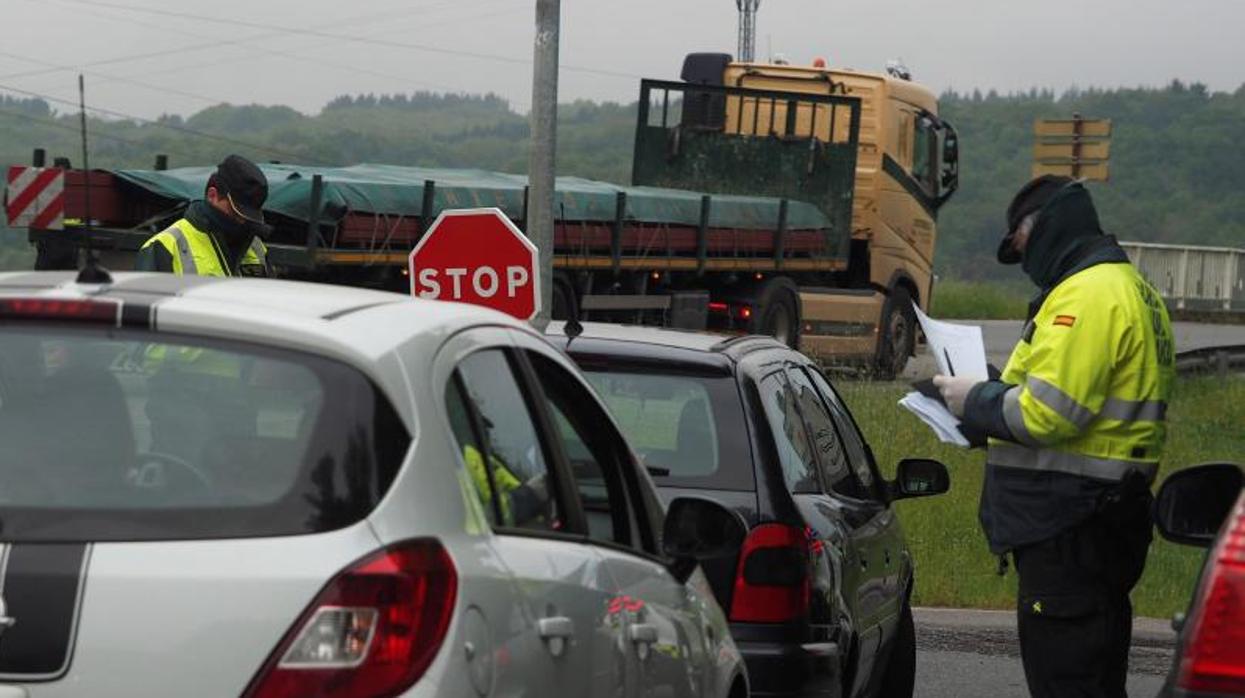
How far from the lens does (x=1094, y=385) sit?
6453mm

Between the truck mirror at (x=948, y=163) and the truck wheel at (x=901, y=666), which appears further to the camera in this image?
the truck mirror at (x=948, y=163)

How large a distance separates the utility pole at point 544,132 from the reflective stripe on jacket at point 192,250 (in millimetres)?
1900

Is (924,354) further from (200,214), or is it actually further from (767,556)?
(767,556)

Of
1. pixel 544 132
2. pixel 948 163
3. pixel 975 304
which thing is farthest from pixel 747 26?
pixel 544 132

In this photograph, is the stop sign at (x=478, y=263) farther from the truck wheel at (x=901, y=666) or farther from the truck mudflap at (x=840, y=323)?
the truck mudflap at (x=840, y=323)

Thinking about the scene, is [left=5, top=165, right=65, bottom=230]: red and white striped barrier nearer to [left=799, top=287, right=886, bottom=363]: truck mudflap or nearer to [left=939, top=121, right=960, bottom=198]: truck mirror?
[left=799, top=287, right=886, bottom=363]: truck mudflap

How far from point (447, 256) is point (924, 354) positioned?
958 inches

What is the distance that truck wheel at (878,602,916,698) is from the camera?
8.57 m

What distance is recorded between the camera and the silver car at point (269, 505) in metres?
Result: 3.52

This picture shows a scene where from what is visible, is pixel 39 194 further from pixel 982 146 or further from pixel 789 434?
pixel 982 146

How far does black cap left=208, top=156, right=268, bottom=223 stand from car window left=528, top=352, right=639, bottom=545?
14.3 ft

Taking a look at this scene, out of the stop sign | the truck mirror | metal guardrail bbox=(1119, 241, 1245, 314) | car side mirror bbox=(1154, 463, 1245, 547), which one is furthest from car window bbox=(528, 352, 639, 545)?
metal guardrail bbox=(1119, 241, 1245, 314)

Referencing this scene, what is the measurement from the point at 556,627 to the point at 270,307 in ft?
2.53

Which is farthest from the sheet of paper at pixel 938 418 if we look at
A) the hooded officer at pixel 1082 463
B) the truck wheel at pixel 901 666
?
the truck wheel at pixel 901 666
